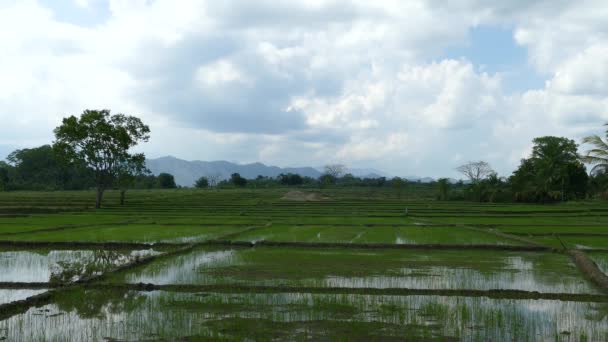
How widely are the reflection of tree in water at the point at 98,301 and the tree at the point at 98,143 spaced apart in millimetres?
29664

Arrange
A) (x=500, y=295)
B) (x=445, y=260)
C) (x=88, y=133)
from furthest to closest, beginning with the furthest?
(x=88, y=133)
(x=445, y=260)
(x=500, y=295)

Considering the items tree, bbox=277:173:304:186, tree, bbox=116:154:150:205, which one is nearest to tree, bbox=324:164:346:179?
tree, bbox=277:173:304:186

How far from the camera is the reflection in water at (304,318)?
6500 mm

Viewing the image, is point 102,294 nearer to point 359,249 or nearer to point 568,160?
point 359,249

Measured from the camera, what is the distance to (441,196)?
53.7 m

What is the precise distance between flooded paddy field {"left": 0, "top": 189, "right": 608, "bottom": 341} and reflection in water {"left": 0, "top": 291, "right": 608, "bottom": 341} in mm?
28

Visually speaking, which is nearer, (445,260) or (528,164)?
(445,260)

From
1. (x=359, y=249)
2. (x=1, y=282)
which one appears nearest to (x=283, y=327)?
(x=1, y=282)

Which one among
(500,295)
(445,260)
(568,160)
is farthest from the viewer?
(568,160)

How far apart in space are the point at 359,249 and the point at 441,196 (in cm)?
4082

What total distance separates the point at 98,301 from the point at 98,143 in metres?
32.8

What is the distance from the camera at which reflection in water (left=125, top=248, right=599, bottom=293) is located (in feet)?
32.1

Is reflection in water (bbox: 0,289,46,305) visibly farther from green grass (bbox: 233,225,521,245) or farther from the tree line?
the tree line

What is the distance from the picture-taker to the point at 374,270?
11.3m
